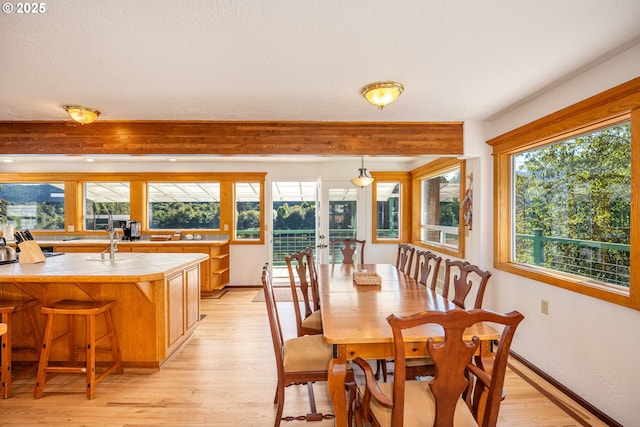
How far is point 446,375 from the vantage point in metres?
1.22

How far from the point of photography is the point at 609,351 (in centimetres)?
200

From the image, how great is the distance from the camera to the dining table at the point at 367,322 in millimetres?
1525

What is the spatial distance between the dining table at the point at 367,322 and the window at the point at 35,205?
18.0 feet

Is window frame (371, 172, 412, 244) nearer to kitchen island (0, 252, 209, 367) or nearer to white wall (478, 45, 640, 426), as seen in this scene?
white wall (478, 45, 640, 426)

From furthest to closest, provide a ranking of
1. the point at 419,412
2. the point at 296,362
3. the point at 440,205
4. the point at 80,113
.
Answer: the point at 440,205 → the point at 80,113 → the point at 296,362 → the point at 419,412

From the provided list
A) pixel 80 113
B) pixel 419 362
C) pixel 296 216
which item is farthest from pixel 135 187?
pixel 419 362

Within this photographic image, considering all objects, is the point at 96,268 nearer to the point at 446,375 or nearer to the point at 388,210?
the point at 446,375

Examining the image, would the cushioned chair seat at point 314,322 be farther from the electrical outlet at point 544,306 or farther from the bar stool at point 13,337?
the bar stool at point 13,337

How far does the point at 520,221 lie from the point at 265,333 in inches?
115

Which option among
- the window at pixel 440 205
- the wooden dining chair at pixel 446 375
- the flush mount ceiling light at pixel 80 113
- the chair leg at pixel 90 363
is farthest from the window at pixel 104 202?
the wooden dining chair at pixel 446 375

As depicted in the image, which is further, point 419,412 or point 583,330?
point 583,330

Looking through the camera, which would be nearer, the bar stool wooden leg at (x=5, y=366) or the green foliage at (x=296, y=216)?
the bar stool wooden leg at (x=5, y=366)

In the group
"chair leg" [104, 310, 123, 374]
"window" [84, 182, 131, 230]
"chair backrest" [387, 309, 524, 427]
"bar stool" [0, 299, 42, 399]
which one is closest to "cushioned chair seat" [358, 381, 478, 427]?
"chair backrest" [387, 309, 524, 427]

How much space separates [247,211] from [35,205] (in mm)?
3856
